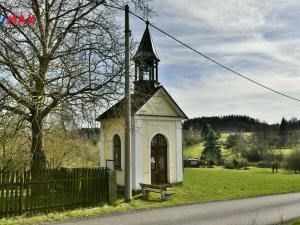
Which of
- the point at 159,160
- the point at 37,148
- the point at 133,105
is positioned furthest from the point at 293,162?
the point at 37,148

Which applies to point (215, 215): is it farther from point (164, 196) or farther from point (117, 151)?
point (117, 151)

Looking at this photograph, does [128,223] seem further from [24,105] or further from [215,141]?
[215,141]

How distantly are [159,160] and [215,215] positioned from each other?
8442 mm

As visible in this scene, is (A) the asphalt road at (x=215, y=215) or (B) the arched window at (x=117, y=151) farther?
(B) the arched window at (x=117, y=151)

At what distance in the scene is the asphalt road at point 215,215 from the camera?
35.1ft

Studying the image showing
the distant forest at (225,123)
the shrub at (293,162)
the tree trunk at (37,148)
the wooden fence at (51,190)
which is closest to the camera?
the wooden fence at (51,190)

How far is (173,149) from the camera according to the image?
20.6 m

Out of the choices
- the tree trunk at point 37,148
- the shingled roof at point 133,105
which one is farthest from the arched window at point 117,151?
the tree trunk at point 37,148

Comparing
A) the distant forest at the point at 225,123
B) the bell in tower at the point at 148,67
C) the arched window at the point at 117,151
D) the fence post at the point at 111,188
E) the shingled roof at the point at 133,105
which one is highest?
the distant forest at the point at 225,123

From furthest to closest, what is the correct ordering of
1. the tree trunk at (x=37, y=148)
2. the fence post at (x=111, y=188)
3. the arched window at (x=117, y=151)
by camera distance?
the arched window at (x=117, y=151) < the fence post at (x=111, y=188) < the tree trunk at (x=37, y=148)

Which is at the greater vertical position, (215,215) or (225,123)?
(225,123)

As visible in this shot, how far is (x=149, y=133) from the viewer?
19.5 metres

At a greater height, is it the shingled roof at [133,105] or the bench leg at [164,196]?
the shingled roof at [133,105]

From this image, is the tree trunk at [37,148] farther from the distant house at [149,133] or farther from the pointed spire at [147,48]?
the pointed spire at [147,48]
